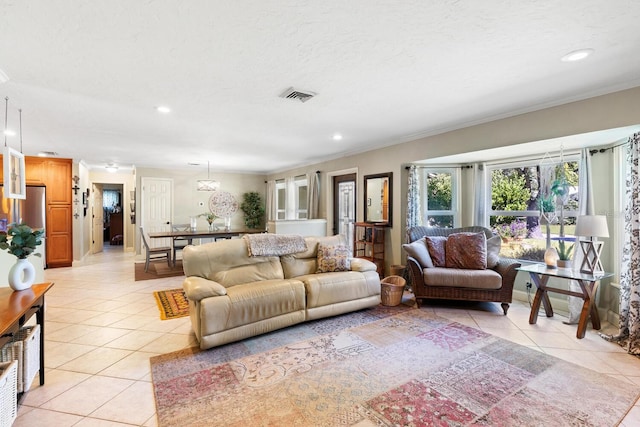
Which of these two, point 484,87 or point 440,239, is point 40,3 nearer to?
point 484,87

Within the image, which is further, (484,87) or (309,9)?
(484,87)

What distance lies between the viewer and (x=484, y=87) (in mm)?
2781

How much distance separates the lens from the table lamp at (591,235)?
2986 millimetres

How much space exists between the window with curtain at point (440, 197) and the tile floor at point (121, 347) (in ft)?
5.16

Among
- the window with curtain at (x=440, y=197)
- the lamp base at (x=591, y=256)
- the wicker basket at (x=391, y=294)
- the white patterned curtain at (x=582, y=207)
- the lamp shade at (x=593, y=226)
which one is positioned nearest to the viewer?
the lamp shade at (x=593, y=226)

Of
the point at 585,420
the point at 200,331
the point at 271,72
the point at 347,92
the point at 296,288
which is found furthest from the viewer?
the point at 296,288

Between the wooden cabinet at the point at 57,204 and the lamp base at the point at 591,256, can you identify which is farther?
the wooden cabinet at the point at 57,204

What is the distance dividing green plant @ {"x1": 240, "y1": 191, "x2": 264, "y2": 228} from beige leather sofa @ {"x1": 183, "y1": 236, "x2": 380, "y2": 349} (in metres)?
5.23

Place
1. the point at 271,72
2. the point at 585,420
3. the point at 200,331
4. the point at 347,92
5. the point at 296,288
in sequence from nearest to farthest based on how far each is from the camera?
the point at 585,420 < the point at 271,72 < the point at 200,331 < the point at 347,92 < the point at 296,288

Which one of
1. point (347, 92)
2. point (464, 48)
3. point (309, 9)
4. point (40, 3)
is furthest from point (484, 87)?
point (40, 3)

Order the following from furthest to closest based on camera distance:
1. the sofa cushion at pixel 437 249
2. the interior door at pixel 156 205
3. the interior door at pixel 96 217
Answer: the interior door at pixel 96 217 < the interior door at pixel 156 205 < the sofa cushion at pixel 437 249

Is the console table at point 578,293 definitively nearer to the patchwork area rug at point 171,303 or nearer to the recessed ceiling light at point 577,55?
the recessed ceiling light at point 577,55

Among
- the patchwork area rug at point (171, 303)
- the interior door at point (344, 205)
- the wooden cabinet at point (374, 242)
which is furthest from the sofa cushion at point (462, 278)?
the patchwork area rug at point (171, 303)

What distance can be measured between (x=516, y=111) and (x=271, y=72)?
9.03 feet
